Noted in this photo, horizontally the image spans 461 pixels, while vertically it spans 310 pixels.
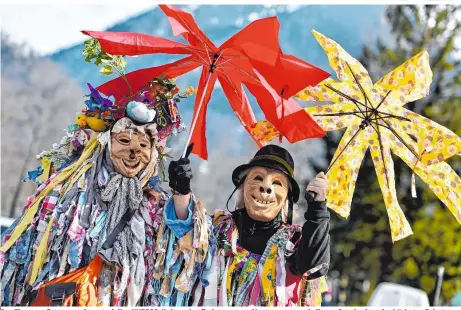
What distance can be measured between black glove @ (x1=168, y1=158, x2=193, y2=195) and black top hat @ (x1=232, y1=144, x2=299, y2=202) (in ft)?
1.80

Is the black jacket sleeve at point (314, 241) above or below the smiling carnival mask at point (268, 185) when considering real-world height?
below

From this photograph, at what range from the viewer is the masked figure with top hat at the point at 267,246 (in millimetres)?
3504

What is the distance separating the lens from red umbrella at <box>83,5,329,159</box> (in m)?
3.55

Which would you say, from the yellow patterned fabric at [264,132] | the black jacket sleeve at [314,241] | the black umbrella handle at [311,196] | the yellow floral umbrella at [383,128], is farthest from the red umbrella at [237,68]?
the black jacket sleeve at [314,241]

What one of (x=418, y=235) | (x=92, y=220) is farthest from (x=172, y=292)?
(x=418, y=235)

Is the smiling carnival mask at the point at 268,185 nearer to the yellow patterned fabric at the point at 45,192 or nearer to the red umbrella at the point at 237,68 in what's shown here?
the red umbrella at the point at 237,68

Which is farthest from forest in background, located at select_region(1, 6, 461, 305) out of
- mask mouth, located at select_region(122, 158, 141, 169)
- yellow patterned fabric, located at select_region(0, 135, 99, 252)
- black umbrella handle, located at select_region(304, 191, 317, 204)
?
black umbrella handle, located at select_region(304, 191, 317, 204)

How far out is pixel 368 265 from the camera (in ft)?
48.8

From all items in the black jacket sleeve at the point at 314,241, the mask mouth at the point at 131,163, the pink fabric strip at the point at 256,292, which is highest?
the mask mouth at the point at 131,163

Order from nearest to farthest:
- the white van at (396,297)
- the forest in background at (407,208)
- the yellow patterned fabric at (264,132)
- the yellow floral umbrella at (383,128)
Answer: the yellow floral umbrella at (383,128)
the yellow patterned fabric at (264,132)
the white van at (396,297)
the forest in background at (407,208)

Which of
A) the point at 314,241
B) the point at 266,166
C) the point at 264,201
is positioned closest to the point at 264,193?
the point at 264,201

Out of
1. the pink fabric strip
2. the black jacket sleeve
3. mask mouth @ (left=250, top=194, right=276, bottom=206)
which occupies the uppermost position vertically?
mask mouth @ (left=250, top=194, right=276, bottom=206)

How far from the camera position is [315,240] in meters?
3.46

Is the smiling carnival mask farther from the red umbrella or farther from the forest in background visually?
the forest in background
